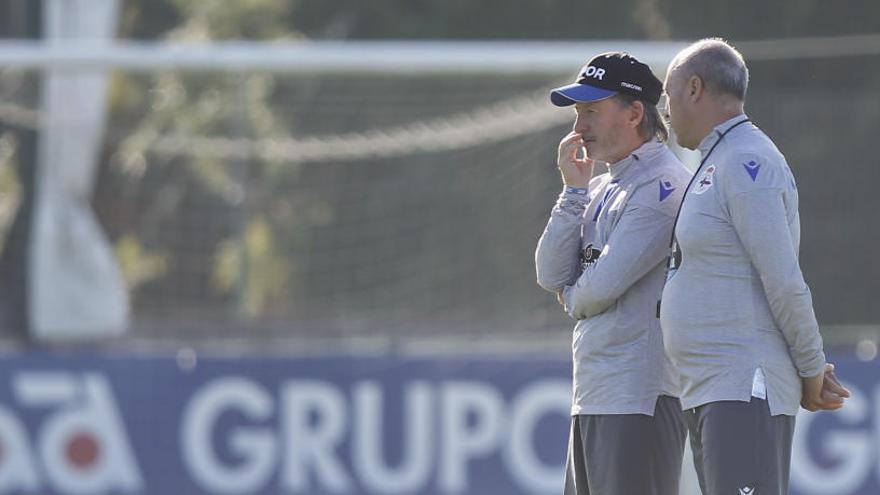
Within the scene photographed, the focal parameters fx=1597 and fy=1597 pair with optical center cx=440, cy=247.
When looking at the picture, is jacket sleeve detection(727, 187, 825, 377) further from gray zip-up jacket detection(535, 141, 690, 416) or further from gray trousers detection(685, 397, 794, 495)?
gray zip-up jacket detection(535, 141, 690, 416)

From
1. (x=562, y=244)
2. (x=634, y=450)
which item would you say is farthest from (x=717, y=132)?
(x=634, y=450)

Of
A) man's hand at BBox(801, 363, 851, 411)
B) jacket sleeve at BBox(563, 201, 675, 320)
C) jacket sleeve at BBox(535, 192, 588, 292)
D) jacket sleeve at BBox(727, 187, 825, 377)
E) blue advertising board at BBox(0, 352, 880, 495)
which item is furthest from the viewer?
blue advertising board at BBox(0, 352, 880, 495)

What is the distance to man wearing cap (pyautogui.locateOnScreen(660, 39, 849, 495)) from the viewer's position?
13.0ft

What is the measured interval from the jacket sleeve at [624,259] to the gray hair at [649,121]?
0.73ft

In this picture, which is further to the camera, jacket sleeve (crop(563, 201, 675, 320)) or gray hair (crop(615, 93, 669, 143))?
gray hair (crop(615, 93, 669, 143))

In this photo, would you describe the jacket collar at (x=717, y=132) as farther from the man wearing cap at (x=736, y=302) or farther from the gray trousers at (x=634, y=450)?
the gray trousers at (x=634, y=450)

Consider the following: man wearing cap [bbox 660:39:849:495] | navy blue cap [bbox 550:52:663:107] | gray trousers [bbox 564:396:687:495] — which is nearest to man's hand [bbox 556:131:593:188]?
navy blue cap [bbox 550:52:663:107]

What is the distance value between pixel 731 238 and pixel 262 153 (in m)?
6.89

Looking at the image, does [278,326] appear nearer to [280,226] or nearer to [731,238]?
[280,226]

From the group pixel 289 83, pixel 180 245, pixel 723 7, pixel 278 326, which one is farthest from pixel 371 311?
pixel 723 7

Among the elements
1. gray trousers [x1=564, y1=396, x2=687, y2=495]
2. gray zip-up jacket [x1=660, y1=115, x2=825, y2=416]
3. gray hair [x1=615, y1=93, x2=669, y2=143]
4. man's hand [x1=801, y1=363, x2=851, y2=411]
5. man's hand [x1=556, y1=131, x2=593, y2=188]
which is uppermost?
gray hair [x1=615, y1=93, x2=669, y2=143]

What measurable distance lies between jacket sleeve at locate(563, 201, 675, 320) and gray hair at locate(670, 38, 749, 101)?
400 millimetres

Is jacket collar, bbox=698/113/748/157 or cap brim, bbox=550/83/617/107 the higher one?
cap brim, bbox=550/83/617/107

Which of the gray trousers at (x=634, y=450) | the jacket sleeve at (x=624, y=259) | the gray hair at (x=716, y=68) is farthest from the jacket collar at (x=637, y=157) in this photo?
the gray trousers at (x=634, y=450)
